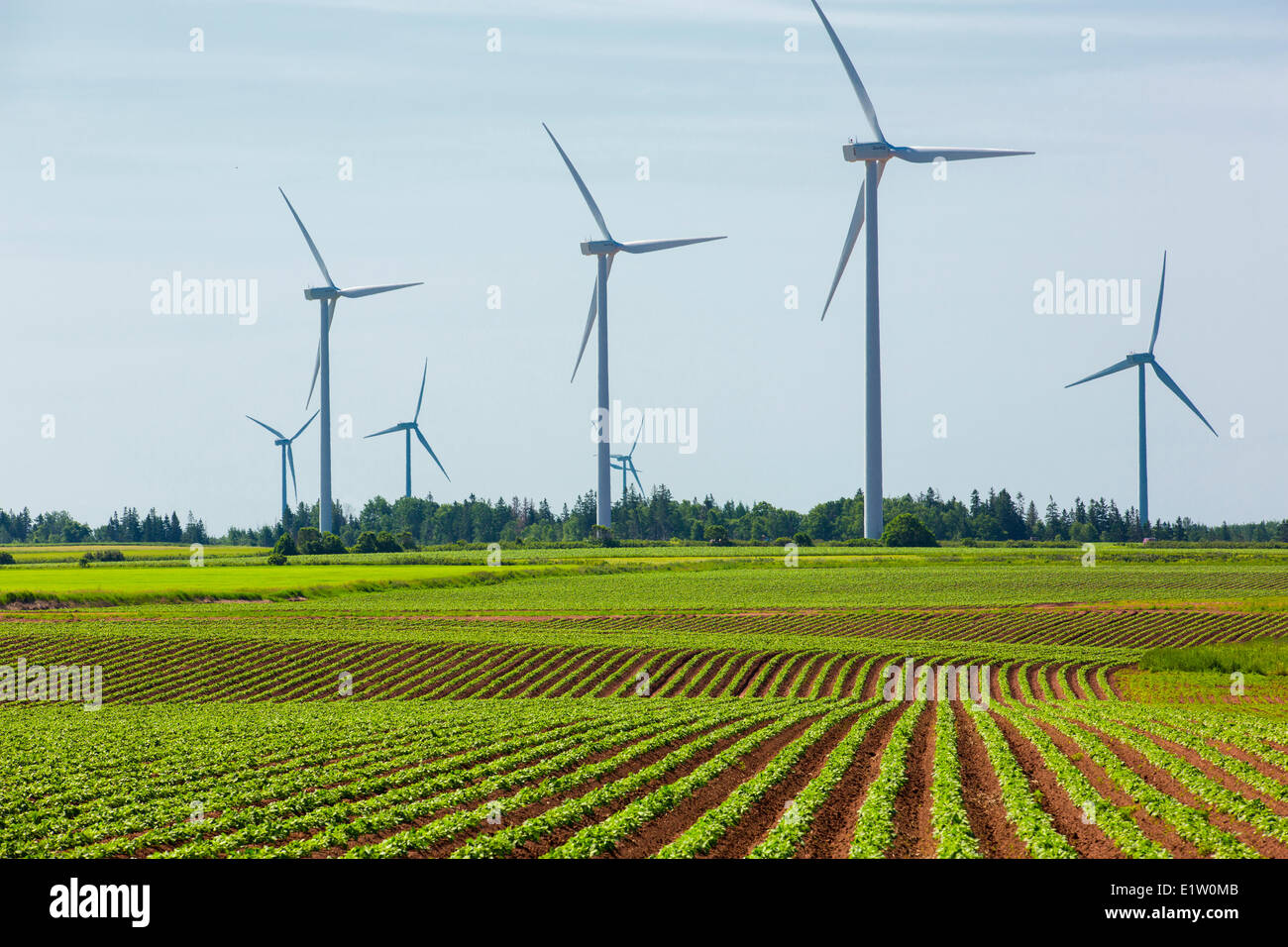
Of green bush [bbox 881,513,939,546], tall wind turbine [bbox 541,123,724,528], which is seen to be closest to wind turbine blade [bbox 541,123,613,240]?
tall wind turbine [bbox 541,123,724,528]

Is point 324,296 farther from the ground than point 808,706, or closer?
farther from the ground

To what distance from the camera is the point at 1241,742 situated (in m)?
27.2

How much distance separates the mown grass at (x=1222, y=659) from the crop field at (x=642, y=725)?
16 cm

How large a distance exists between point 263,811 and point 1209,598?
78064 millimetres

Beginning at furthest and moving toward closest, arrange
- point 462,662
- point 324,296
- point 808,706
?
point 324,296, point 462,662, point 808,706

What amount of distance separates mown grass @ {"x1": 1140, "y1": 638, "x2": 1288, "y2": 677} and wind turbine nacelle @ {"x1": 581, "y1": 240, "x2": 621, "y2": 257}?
318 ft

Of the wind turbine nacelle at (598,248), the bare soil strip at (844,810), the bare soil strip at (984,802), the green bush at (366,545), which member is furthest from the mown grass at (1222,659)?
the green bush at (366,545)

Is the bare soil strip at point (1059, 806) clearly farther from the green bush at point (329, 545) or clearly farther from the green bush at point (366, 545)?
the green bush at point (366, 545)

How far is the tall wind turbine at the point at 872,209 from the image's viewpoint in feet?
366

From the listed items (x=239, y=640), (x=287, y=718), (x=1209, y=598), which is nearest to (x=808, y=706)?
(x=287, y=718)
